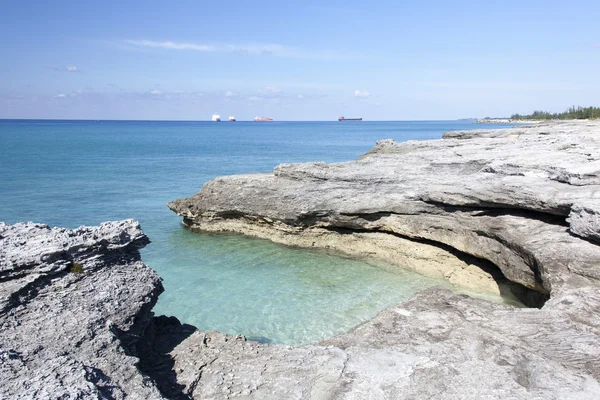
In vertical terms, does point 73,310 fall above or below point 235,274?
above

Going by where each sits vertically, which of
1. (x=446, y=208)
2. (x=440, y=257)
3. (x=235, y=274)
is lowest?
(x=235, y=274)

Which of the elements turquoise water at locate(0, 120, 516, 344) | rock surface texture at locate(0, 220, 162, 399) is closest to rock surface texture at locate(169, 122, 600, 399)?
rock surface texture at locate(0, 220, 162, 399)

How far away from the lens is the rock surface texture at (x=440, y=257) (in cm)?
559

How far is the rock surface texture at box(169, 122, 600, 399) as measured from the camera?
18.3ft

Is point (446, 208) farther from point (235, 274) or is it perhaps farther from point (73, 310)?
point (73, 310)

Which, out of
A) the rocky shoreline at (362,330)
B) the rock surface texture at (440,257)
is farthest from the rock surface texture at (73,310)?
the rock surface texture at (440,257)

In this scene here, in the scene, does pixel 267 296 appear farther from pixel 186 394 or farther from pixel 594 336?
pixel 594 336

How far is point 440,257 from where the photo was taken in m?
13.3

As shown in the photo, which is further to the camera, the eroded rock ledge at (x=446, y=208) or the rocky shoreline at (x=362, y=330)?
the eroded rock ledge at (x=446, y=208)

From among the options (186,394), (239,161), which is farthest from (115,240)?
(239,161)

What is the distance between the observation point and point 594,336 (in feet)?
21.3

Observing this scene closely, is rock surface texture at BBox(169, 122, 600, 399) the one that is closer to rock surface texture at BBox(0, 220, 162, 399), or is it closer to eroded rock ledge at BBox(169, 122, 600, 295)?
eroded rock ledge at BBox(169, 122, 600, 295)

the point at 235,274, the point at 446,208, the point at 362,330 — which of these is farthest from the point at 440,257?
the point at 362,330

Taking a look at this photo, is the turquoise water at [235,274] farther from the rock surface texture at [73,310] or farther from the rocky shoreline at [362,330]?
the rock surface texture at [73,310]
